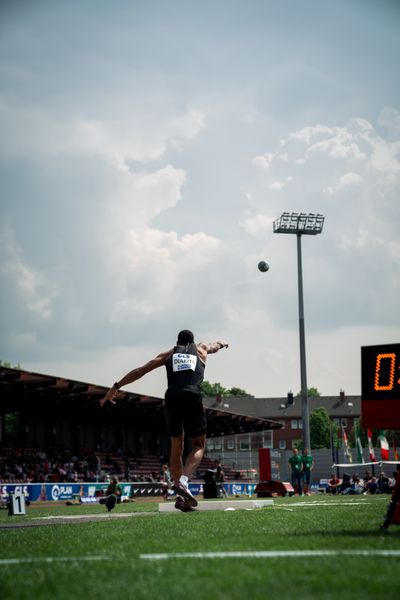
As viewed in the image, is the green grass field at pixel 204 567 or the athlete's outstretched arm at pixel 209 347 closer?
the green grass field at pixel 204 567

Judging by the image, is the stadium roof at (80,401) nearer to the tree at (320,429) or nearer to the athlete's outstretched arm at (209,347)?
the athlete's outstretched arm at (209,347)

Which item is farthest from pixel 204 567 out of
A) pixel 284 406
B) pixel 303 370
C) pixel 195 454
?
pixel 284 406

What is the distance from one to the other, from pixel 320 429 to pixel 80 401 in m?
78.2

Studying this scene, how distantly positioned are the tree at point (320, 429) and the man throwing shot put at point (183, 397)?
11202cm

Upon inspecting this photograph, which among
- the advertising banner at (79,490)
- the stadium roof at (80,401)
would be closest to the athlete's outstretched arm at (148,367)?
the advertising banner at (79,490)

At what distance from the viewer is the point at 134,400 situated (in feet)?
158

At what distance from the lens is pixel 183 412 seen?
8.47 metres

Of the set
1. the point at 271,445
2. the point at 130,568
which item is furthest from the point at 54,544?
the point at 271,445

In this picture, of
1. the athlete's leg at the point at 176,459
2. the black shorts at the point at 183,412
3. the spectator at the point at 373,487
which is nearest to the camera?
the black shorts at the point at 183,412

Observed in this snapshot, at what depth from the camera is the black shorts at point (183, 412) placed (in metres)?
8.45

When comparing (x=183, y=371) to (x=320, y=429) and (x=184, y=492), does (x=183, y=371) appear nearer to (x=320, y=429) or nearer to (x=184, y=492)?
(x=184, y=492)

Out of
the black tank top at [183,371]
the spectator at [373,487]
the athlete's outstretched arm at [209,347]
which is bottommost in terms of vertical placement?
the spectator at [373,487]

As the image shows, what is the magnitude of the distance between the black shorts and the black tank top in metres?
0.08

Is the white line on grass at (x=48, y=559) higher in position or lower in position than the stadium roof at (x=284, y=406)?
higher
